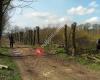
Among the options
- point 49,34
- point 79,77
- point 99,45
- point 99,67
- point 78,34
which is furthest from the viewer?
point 49,34

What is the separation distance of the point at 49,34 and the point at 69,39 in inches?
598

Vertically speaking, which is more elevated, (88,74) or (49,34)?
(49,34)

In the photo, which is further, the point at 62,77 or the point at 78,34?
the point at 78,34

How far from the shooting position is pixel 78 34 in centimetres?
3869

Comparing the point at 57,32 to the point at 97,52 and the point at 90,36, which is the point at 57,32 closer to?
the point at 90,36

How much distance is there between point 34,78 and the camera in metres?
12.6

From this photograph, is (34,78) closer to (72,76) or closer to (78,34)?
(72,76)

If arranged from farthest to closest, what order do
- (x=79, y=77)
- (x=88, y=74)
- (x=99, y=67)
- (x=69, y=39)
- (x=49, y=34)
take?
(x=49, y=34), (x=69, y=39), (x=99, y=67), (x=88, y=74), (x=79, y=77)

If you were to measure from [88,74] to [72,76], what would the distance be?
97cm

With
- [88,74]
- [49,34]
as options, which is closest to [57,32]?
[49,34]

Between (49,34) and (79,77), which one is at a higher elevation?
(49,34)

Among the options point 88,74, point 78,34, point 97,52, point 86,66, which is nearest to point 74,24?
point 97,52

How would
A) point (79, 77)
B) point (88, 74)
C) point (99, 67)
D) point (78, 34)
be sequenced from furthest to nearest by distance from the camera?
point (78, 34), point (99, 67), point (88, 74), point (79, 77)

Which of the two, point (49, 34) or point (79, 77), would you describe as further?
point (49, 34)
